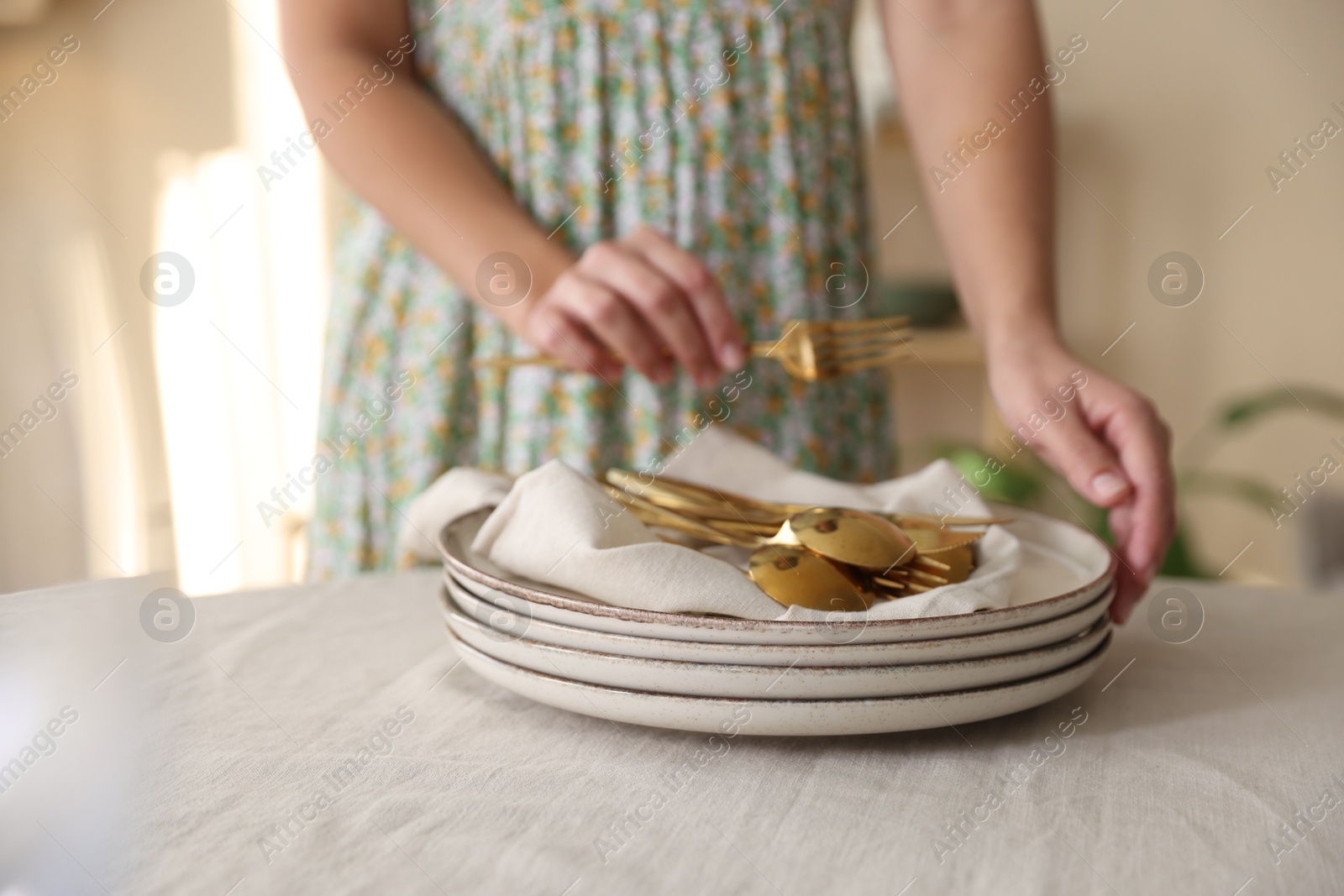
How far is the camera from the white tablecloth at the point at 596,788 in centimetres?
27

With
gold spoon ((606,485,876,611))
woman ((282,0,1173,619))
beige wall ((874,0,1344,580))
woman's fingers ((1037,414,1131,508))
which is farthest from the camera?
beige wall ((874,0,1344,580))

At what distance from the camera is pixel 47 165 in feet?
7.26

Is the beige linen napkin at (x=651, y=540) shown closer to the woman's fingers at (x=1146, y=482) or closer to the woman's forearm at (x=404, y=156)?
the woman's fingers at (x=1146, y=482)

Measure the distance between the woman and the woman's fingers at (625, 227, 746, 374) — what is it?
143 mm

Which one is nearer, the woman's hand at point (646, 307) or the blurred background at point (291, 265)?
the woman's hand at point (646, 307)

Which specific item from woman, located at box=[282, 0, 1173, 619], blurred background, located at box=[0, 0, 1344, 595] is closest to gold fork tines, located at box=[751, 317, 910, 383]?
woman, located at box=[282, 0, 1173, 619]

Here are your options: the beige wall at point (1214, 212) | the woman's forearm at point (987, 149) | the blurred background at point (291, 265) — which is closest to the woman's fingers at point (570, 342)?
the woman's forearm at point (987, 149)

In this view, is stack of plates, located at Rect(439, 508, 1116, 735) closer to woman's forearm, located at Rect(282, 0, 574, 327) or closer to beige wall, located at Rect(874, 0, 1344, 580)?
woman's forearm, located at Rect(282, 0, 574, 327)

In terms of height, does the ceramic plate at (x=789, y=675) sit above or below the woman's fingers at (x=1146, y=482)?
above

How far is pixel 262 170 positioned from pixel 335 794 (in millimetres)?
1936

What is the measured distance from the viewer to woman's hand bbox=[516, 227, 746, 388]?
0.56 metres

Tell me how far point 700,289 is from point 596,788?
1.03ft

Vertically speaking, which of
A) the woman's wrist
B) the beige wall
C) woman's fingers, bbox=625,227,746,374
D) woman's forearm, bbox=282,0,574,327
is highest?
woman's forearm, bbox=282,0,574,327

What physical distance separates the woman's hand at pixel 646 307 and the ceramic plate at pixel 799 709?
258 mm
